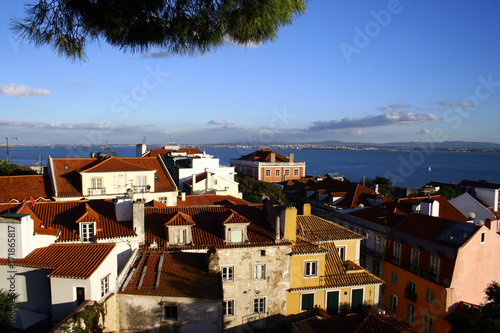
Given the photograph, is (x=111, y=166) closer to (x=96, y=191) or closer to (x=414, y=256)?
(x=96, y=191)

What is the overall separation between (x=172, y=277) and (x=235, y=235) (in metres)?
4.55

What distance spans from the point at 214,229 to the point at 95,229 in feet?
19.8

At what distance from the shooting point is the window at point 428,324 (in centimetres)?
2192

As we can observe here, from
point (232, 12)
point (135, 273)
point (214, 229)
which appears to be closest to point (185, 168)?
point (214, 229)

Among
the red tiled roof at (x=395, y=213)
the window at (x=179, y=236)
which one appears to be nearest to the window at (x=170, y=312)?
the window at (x=179, y=236)

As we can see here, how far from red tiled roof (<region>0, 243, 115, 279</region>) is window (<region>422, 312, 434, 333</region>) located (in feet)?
63.7

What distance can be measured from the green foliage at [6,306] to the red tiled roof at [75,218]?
3.46 metres

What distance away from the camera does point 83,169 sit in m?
30.3

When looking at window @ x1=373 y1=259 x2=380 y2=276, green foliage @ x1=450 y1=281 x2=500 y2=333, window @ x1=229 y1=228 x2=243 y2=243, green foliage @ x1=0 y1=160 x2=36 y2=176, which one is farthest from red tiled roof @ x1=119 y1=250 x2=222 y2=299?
green foliage @ x1=0 y1=160 x2=36 y2=176

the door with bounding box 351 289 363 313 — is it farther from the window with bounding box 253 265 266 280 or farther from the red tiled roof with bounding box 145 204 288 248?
the window with bounding box 253 265 266 280

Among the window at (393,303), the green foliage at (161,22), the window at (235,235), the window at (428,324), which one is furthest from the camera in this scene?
the window at (393,303)

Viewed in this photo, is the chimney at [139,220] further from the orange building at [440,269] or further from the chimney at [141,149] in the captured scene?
the chimney at [141,149]

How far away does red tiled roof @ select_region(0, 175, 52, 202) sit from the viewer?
2606 cm

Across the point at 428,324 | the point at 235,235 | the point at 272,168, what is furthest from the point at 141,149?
the point at 428,324
